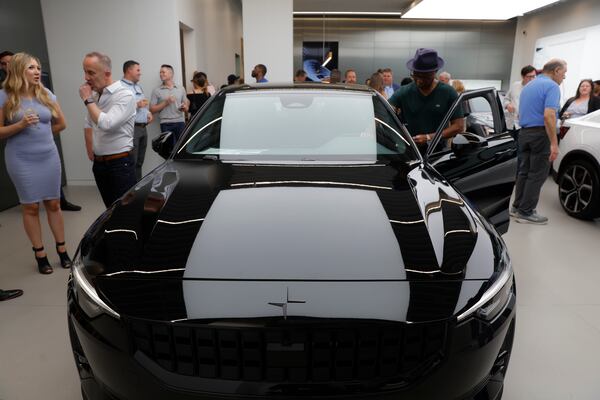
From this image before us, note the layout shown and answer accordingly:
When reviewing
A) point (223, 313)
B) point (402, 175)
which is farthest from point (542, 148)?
point (223, 313)

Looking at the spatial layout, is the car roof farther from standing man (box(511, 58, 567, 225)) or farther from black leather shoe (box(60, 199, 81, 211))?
black leather shoe (box(60, 199, 81, 211))

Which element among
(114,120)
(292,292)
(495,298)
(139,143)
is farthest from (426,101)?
(139,143)

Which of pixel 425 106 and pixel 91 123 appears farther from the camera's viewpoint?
pixel 425 106

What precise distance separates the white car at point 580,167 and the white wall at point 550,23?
7271 mm

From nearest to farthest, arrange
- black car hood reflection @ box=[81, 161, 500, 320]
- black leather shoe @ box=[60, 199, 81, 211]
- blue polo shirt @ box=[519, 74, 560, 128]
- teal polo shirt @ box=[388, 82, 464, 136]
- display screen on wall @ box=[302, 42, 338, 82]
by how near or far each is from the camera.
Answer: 1. black car hood reflection @ box=[81, 161, 500, 320]
2. teal polo shirt @ box=[388, 82, 464, 136]
3. blue polo shirt @ box=[519, 74, 560, 128]
4. black leather shoe @ box=[60, 199, 81, 211]
5. display screen on wall @ box=[302, 42, 338, 82]

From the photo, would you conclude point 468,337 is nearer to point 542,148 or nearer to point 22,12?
point 542,148

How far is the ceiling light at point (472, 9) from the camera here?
1148cm

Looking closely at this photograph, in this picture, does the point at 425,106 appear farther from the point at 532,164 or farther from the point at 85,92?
the point at 85,92

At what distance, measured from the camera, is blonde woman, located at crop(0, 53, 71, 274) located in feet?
9.60

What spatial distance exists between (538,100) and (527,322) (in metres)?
2.49

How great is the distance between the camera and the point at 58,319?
2607 mm

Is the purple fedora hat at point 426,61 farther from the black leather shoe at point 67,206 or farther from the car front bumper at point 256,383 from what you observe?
the black leather shoe at point 67,206

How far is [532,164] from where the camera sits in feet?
14.6

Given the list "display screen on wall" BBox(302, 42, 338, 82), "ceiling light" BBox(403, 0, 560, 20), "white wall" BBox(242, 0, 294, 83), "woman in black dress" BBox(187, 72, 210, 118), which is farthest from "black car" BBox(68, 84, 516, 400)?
"display screen on wall" BBox(302, 42, 338, 82)
